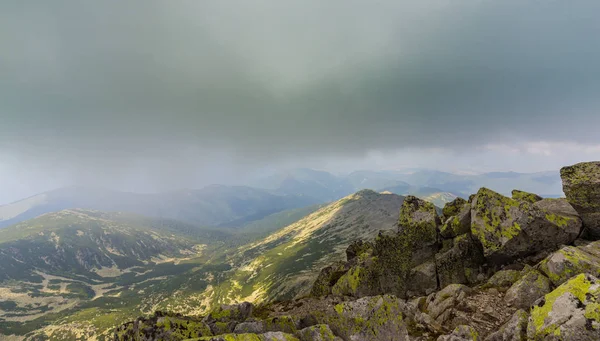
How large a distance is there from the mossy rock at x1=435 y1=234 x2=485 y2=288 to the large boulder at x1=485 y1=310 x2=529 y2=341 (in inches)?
596

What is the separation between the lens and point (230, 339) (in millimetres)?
11586

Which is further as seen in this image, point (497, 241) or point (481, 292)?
point (497, 241)

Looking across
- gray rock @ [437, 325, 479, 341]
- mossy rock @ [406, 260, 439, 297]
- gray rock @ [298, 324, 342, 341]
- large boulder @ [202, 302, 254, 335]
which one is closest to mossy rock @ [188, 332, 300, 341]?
gray rock @ [298, 324, 342, 341]

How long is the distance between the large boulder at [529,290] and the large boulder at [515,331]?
5.48 meters

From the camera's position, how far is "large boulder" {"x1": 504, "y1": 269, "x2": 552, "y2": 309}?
55.9ft

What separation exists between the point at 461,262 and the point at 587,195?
1324 centimetres

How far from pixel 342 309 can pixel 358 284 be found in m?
17.0

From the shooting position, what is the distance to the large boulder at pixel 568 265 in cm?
1620

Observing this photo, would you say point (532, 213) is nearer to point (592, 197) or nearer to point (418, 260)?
point (592, 197)

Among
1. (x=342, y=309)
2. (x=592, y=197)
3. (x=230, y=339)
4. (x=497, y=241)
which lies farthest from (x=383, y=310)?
(x=592, y=197)

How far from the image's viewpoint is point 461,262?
92.4 feet

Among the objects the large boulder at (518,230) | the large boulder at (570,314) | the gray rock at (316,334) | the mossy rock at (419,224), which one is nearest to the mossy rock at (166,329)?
the gray rock at (316,334)

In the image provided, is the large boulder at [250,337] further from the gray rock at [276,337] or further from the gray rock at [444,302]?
the gray rock at [444,302]

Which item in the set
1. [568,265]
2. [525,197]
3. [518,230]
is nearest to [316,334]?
[568,265]
